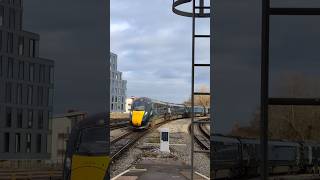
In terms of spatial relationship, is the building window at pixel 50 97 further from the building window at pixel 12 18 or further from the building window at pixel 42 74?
the building window at pixel 12 18

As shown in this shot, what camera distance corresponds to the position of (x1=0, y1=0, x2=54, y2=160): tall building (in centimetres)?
232

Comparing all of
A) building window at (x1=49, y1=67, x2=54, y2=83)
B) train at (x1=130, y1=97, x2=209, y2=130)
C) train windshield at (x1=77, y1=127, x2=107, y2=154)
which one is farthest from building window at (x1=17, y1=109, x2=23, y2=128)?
train at (x1=130, y1=97, x2=209, y2=130)

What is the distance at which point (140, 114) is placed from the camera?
2328 centimetres

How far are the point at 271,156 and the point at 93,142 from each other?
938 millimetres

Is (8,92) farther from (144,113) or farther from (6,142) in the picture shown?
(144,113)

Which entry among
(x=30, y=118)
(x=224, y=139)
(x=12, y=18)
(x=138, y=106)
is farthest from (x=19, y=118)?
(x=138, y=106)

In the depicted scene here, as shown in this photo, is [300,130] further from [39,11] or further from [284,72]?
[39,11]

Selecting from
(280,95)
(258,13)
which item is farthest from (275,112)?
(258,13)

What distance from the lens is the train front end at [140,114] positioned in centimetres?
2306

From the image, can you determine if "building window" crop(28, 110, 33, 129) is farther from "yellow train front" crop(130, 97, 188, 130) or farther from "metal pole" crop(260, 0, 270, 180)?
"yellow train front" crop(130, 97, 188, 130)

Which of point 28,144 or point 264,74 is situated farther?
point 28,144

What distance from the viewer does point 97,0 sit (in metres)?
2.47

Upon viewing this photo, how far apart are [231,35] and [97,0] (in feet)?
2.45

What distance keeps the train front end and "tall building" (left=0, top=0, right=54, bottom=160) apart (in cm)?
2025
